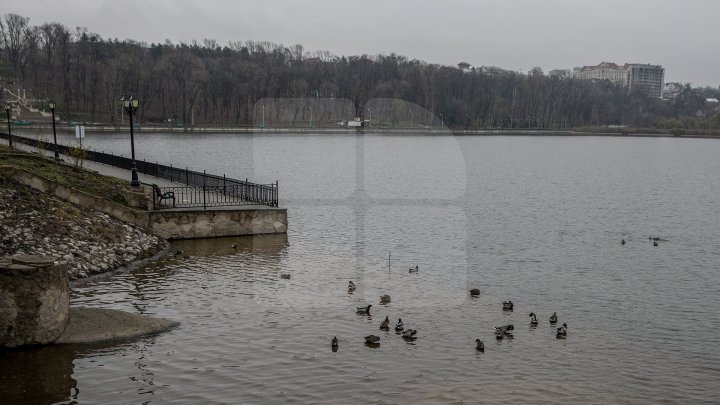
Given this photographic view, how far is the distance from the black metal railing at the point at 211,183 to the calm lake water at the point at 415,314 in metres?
2.75

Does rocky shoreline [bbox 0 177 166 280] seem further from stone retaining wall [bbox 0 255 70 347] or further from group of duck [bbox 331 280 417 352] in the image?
group of duck [bbox 331 280 417 352]

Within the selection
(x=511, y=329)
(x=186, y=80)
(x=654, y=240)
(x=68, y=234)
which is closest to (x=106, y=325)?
(x=68, y=234)

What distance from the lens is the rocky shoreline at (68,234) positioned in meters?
21.5

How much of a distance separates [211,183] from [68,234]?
55.1 feet

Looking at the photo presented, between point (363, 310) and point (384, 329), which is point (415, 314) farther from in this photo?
point (384, 329)

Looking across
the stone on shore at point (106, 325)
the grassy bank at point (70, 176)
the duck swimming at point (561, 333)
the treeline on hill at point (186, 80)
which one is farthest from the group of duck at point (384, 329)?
the treeline on hill at point (186, 80)

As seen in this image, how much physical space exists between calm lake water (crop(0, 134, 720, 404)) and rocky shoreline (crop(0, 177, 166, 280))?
1.24m

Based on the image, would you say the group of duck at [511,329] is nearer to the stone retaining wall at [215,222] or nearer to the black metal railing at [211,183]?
the stone retaining wall at [215,222]

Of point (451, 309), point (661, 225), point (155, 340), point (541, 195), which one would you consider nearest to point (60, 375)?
point (155, 340)

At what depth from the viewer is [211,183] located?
39625 mm

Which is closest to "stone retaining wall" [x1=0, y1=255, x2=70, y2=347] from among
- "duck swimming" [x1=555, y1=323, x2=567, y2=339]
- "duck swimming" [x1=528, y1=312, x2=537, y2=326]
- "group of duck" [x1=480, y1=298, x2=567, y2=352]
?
"group of duck" [x1=480, y1=298, x2=567, y2=352]

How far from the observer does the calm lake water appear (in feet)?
49.0

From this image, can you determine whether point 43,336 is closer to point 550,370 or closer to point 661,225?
point 550,370

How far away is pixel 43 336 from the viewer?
15562 millimetres
